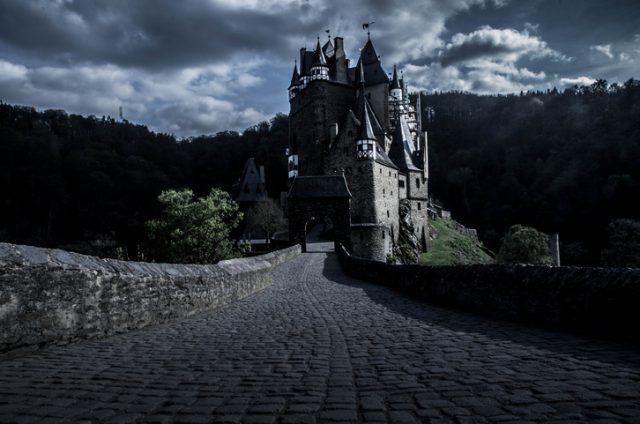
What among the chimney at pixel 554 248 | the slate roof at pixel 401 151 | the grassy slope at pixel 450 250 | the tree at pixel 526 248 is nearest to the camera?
the tree at pixel 526 248

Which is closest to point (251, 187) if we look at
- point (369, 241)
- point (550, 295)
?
point (369, 241)

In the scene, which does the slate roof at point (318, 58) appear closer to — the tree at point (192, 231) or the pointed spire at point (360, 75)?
the pointed spire at point (360, 75)

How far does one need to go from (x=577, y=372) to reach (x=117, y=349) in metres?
4.86

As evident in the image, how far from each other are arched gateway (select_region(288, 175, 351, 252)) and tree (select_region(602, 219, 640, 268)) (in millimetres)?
31891

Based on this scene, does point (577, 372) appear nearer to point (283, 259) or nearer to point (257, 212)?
point (283, 259)

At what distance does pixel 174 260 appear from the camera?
33.9m

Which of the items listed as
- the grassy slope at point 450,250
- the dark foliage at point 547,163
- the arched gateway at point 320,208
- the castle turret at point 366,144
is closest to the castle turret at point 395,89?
the grassy slope at point 450,250

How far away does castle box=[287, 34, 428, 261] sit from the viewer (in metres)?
36.7

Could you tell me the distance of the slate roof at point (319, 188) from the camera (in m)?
36.0

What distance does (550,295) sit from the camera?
6285mm

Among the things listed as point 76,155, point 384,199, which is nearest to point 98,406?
point 384,199

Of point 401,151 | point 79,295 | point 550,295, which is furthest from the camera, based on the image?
point 401,151

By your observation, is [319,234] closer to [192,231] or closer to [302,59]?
[192,231]

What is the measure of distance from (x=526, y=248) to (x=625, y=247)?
1155 centimetres
